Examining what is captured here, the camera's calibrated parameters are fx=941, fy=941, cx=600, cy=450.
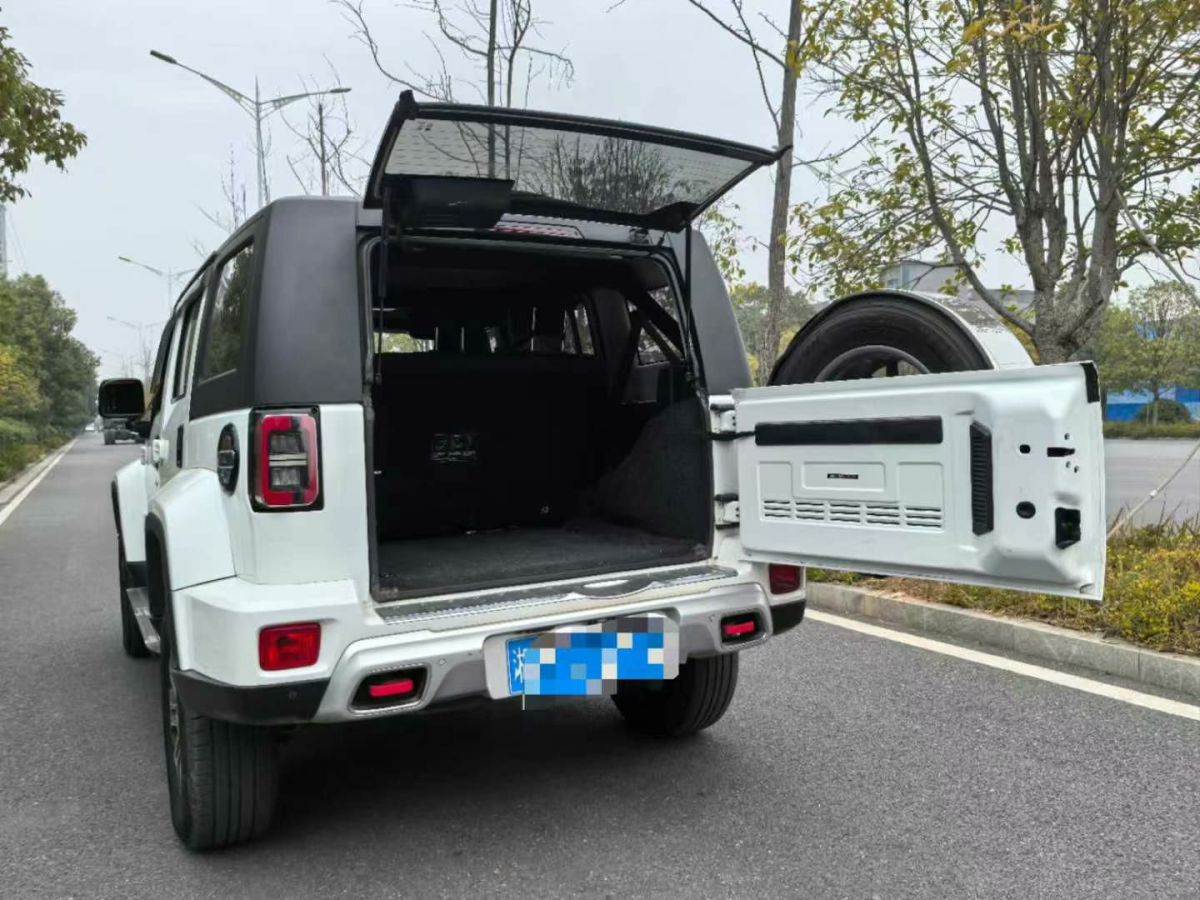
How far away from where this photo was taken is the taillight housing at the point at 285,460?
248cm

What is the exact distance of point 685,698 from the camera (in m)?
3.55

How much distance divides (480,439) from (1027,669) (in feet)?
8.98

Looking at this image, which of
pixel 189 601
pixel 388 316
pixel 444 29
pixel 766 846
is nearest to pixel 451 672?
pixel 189 601

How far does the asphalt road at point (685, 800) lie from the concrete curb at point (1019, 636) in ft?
1.20

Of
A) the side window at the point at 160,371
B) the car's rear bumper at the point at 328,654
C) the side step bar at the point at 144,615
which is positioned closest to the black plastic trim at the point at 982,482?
the car's rear bumper at the point at 328,654

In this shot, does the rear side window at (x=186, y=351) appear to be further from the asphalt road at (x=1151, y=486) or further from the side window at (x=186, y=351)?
Answer: the asphalt road at (x=1151, y=486)

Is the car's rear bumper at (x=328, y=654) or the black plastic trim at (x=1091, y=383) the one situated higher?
the black plastic trim at (x=1091, y=383)

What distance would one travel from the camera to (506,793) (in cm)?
322

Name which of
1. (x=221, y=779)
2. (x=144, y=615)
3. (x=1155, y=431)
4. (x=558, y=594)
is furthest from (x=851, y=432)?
(x=1155, y=431)

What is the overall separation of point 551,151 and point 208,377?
133cm

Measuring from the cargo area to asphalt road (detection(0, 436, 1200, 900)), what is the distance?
0.80 m

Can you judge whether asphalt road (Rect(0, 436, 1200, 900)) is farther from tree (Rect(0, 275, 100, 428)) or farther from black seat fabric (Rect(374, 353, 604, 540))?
tree (Rect(0, 275, 100, 428))

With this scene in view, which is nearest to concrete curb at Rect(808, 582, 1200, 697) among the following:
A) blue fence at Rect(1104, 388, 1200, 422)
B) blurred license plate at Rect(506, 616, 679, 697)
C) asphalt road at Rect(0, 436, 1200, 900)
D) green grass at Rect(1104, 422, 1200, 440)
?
asphalt road at Rect(0, 436, 1200, 900)

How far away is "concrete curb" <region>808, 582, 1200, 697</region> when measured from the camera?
405 cm
